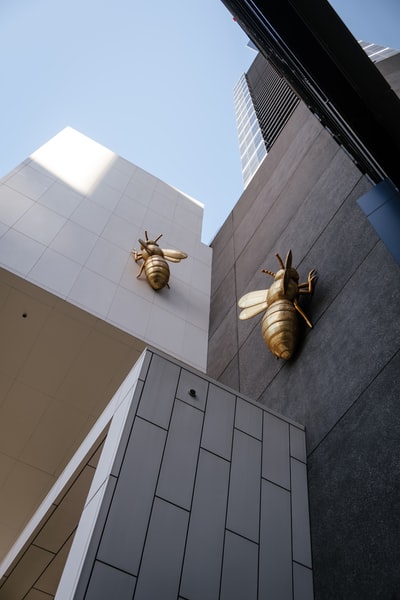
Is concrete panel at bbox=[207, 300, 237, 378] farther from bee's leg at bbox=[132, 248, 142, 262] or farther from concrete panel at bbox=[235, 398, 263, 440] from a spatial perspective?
concrete panel at bbox=[235, 398, 263, 440]

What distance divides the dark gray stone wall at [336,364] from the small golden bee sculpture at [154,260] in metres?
1.57

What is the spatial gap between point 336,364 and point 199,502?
2.51 metres

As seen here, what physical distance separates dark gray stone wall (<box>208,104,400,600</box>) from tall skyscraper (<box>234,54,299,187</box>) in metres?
10.2

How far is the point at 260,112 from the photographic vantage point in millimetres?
31750

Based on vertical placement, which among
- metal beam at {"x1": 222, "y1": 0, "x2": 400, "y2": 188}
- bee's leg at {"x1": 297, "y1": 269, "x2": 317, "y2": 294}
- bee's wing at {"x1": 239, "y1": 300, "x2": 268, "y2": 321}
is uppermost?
metal beam at {"x1": 222, "y1": 0, "x2": 400, "y2": 188}

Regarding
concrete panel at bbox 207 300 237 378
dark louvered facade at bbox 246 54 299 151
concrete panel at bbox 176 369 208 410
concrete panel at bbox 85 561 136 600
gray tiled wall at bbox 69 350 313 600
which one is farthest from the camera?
dark louvered facade at bbox 246 54 299 151

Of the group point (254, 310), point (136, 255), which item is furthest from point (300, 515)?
point (136, 255)

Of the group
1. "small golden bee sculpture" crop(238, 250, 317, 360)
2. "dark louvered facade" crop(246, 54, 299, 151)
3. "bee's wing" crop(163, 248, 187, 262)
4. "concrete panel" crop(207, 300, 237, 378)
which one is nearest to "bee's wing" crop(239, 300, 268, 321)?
"small golden bee sculpture" crop(238, 250, 317, 360)

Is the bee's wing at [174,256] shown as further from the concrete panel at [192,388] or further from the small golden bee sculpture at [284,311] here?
the concrete panel at [192,388]

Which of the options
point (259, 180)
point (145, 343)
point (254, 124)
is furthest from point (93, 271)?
point (254, 124)

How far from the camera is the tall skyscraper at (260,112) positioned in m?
25.9

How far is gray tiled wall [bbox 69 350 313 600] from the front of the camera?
4.47 metres

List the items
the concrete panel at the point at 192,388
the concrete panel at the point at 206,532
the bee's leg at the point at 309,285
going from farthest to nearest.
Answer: the bee's leg at the point at 309,285
the concrete panel at the point at 192,388
the concrete panel at the point at 206,532

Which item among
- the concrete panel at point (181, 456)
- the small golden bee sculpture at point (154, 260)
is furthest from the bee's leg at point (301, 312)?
the small golden bee sculpture at point (154, 260)
